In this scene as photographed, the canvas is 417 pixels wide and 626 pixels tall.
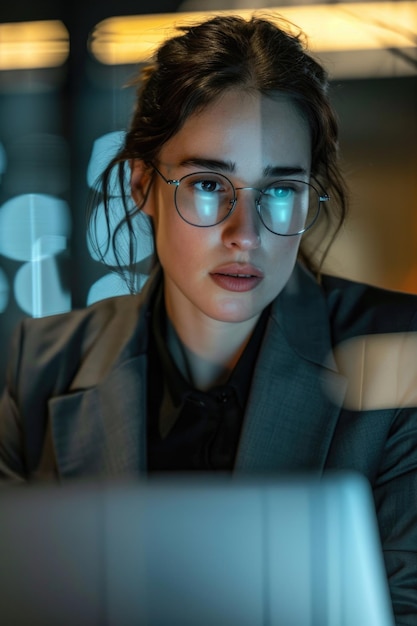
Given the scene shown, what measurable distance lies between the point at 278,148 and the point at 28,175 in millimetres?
285

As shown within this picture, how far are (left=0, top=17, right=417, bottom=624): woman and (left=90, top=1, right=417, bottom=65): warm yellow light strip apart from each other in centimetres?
2

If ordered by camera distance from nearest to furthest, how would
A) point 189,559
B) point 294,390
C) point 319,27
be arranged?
point 189,559 → point 319,27 → point 294,390

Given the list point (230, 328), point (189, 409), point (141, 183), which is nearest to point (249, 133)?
point (141, 183)

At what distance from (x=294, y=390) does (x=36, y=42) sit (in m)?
0.51

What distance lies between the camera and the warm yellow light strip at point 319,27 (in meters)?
0.88

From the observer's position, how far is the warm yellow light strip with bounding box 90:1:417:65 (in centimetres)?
88

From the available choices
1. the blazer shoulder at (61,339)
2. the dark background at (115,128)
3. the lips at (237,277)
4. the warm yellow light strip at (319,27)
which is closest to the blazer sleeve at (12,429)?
the blazer shoulder at (61,339)

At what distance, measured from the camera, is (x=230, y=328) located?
103 centimetres

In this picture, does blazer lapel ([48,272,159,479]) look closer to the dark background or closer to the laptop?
the dark background

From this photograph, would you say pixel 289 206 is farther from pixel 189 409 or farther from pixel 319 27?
pixel 189 409

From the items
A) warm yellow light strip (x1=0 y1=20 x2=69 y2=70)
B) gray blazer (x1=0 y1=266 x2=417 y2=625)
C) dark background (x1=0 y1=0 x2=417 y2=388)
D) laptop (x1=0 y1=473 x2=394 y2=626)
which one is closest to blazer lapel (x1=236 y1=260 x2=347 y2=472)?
gray blazer (x1=0 y1=266 x2=417 y2=625)

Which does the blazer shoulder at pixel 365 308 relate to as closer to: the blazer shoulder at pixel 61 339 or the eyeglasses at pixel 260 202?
the eyeglasses at pixel 260 202

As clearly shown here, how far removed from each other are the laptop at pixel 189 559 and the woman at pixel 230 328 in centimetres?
20

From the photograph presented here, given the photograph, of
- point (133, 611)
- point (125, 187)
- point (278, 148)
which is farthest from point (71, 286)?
point (133, 611)
